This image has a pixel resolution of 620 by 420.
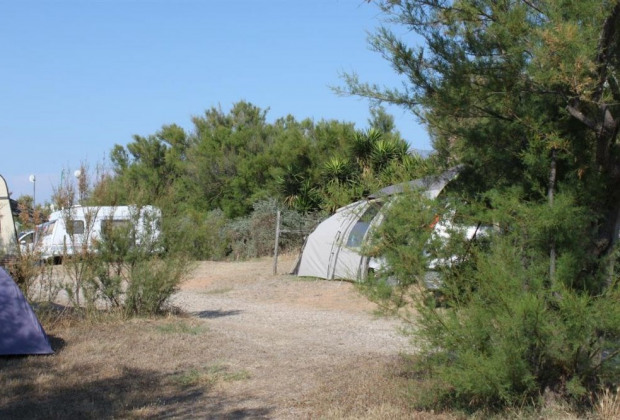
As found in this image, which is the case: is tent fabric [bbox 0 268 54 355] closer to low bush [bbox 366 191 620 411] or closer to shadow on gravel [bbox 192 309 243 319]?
shadow on gravel [bbox 192 309 243 319]

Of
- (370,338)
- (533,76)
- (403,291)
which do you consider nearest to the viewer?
(533,76)

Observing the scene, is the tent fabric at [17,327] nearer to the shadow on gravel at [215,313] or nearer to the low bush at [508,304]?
the shadow on gravel at [215,313]

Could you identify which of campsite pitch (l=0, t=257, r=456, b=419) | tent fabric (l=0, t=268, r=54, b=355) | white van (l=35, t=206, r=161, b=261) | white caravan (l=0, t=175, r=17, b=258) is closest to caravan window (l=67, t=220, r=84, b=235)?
white van (l=35, t=206, r=161, b=261)

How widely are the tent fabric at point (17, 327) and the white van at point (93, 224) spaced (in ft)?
5.96

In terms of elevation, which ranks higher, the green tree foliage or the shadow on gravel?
the green tree foliage

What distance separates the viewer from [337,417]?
607 centimetres

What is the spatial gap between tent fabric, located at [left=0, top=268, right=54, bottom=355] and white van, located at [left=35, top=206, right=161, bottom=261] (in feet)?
5.96

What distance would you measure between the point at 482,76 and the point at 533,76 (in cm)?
71

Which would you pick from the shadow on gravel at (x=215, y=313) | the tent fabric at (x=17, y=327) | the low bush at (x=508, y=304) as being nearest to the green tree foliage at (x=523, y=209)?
the low bush at (x=508, y=304)

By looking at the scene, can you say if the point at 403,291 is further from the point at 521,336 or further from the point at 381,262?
the point at 521,336

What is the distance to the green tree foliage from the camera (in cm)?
543

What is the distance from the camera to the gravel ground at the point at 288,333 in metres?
7.29

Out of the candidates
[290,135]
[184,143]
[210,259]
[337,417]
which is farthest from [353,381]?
[184,143]

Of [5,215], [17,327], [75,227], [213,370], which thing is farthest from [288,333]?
[5,215]
